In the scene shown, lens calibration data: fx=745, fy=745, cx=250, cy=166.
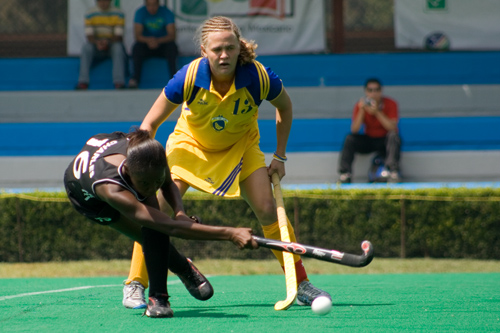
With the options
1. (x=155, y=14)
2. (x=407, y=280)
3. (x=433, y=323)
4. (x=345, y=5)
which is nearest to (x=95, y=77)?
(x=155, y=14)

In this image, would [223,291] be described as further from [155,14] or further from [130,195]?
[155,14]

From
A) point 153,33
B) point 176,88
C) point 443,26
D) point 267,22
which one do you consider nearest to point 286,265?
point 176,88

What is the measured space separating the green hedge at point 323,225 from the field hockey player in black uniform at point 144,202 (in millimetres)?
4421

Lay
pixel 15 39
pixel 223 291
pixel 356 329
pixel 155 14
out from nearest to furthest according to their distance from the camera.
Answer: pixel 356 329 → pixel 223 291 → pixel 155 14 → pixel 15 39

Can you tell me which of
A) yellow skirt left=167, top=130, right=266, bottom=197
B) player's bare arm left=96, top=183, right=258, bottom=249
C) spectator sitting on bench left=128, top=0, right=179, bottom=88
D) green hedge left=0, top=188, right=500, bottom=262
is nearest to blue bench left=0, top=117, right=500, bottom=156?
spectator sitting on bench left=128, top=0, right=179, bottom=88

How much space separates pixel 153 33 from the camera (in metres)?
11.5

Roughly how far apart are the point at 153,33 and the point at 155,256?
7.92 m

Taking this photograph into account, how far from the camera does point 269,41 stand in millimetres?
11719

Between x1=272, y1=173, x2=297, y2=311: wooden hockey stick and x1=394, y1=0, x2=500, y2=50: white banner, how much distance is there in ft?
24.5

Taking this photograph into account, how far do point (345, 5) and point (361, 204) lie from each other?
15.4 feet

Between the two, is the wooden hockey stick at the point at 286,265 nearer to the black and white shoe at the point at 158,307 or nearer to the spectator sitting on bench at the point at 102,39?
the black and white shoe at the point at 158,307

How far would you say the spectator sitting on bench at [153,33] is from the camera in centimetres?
1141

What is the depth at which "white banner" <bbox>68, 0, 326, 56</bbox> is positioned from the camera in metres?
11.7

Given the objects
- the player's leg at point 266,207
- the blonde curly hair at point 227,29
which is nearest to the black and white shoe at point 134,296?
the player's leg at point 266,207
